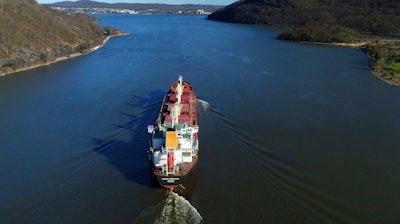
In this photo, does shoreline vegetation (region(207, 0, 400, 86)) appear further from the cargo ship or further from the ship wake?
the ship wake

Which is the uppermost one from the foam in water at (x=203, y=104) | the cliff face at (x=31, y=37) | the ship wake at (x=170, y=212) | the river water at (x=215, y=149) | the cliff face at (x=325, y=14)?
the cliff face at (x=325, y=14)

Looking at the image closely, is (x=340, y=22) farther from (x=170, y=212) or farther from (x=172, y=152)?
(x=170, y=212)

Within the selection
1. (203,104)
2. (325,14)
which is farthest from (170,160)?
(325,14)

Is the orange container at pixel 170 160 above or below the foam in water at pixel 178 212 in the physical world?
above

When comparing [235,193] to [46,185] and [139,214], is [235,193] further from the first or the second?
[46,185]

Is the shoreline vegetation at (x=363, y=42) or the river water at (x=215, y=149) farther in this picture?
the shoreline vegetation at (x=363, y=42)

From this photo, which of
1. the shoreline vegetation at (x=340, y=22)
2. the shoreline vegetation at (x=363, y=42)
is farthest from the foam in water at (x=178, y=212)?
the shoreline vegetation at (x=363, y=42)

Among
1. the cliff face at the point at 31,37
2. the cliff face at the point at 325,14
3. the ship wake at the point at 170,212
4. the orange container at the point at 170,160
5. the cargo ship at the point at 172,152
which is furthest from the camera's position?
the cliff face at the point at 325,14

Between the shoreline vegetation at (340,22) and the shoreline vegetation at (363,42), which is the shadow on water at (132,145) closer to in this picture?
the shoreline vegetation at (340,22)
